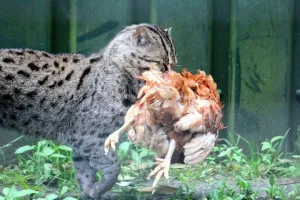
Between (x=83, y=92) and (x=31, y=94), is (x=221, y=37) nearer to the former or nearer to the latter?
(x=83, y=92)

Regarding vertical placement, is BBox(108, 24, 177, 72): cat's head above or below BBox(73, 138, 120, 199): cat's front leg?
above

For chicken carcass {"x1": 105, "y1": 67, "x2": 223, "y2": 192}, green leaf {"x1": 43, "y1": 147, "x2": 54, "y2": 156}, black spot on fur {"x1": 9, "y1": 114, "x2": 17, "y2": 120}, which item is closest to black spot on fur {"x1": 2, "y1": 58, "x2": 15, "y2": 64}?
black spot on fur {"x1": 9, "y1": 114, "x2": 17, "y2": 120}

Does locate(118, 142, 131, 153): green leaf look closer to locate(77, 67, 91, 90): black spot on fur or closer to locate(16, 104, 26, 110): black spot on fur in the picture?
locate(77, 67, 91, 90): black spot on fur

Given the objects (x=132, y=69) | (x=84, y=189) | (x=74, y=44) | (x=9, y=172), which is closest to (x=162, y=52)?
(x=132, y=69)

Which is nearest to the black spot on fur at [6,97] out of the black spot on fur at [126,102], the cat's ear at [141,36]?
the black spot on fur at [126,102]

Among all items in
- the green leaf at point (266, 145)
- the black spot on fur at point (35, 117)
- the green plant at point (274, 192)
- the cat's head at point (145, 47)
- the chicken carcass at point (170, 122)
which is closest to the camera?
the chicken carcass at point (170, 122)

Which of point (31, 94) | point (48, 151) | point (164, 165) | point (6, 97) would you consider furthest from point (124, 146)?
point (164, 165)

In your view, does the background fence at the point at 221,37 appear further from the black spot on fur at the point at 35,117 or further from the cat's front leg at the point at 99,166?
the cat's front leg at the point at 99,166
